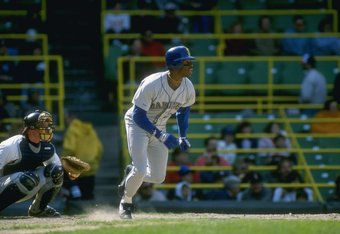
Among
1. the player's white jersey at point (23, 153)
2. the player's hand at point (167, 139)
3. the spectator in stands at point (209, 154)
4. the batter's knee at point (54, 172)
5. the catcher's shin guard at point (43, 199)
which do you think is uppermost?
the player's hand at point (167, 139)

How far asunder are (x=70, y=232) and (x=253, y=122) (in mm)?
7856

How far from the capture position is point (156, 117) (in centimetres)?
1390

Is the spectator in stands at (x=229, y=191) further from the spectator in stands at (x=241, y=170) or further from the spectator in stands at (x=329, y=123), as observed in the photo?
the spectator in stands at (x=329, y=123)

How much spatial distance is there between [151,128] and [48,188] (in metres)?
1.51

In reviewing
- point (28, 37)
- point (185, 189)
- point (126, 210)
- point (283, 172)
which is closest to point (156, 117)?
point (126, 210)

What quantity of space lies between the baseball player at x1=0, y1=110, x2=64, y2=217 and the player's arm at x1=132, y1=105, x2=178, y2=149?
1130mm

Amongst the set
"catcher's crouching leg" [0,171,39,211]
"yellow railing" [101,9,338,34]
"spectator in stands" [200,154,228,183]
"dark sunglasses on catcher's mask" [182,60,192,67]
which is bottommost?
"spectator in stands" [200,154,228,183]

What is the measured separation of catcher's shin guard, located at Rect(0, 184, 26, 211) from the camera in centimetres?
1384

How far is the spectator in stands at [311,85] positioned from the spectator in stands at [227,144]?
1.62 m

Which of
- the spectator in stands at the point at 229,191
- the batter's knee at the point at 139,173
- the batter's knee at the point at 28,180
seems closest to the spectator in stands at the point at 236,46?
the spectator in stands at the point at 229,191

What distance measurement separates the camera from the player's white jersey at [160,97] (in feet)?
44.4

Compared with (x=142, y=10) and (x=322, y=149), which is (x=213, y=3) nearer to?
(x=142, y=10)

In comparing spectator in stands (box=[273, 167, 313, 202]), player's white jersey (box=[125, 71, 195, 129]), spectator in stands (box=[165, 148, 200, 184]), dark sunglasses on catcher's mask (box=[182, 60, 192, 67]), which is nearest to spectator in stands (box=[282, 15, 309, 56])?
spectator in stands (box=[273, 167, 313, 202])

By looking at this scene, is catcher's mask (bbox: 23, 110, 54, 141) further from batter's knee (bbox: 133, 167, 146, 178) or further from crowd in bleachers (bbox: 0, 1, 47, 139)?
crowd in bleachers (bbox: 0, 1, 47, 139)
